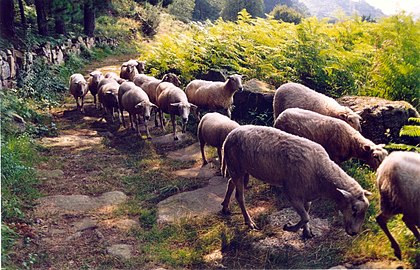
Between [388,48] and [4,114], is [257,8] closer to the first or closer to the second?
[388,48]

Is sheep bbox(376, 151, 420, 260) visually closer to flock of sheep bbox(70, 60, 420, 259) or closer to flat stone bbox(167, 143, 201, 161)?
flock of sheep bbox(70, 60, 420, 259)

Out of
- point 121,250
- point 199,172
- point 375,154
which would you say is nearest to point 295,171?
point 375,154

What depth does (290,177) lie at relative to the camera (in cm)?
571

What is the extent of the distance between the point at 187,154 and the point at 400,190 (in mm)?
6252

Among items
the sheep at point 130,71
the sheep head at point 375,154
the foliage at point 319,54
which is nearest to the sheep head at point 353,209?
the sheep head at point 375,154

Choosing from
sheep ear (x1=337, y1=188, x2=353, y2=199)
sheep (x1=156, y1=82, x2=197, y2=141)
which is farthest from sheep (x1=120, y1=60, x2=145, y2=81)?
sheep ear (x1=337, y1=188, x2=353, y2=199)

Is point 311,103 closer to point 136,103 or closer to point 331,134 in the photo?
point 331,134

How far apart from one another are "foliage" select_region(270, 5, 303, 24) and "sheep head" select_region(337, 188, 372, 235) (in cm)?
971

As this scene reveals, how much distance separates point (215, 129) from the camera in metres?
8.68

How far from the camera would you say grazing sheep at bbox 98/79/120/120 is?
13.2 m

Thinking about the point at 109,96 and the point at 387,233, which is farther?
the point at 109,96

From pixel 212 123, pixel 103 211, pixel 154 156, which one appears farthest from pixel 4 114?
pixel 212 123

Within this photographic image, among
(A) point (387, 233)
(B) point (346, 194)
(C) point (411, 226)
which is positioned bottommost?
(A) point (387, 233)

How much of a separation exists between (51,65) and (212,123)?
12.1m
